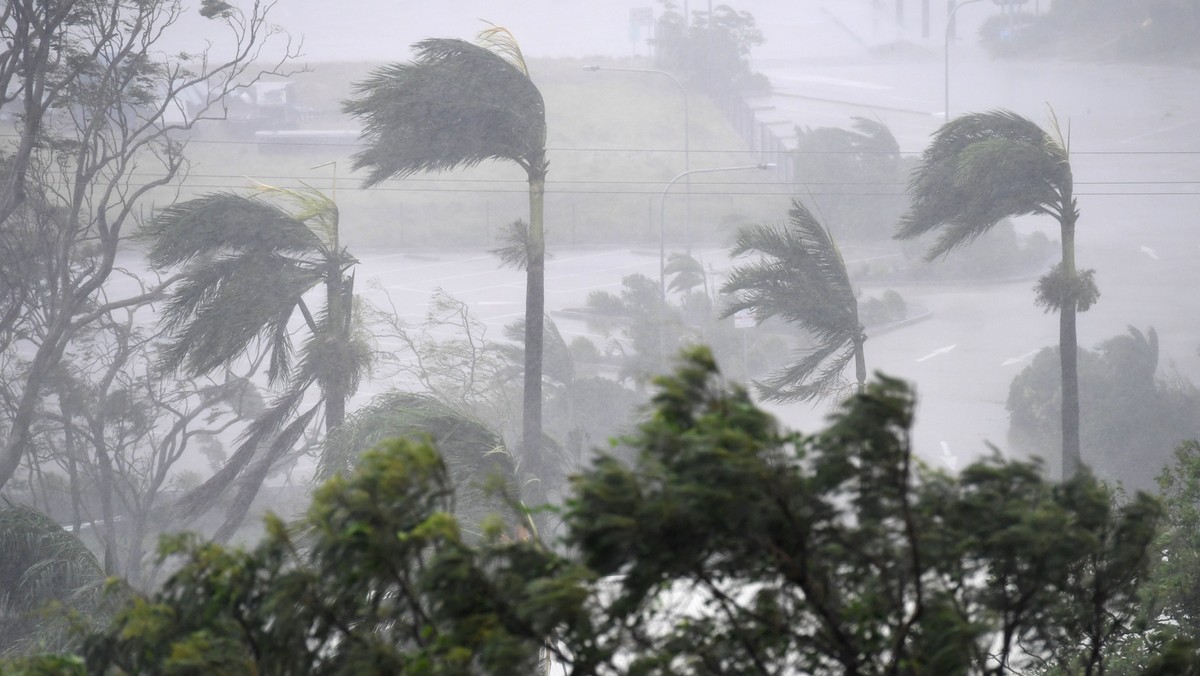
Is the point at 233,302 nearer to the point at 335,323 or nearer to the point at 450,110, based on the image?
the point at 335,323

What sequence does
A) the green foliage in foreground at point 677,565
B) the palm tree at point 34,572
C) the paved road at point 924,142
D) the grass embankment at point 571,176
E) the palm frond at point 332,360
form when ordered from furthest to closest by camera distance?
the grass embankment at point 571,176 < the paved road at point 924,142 < the palm frond at point 332,360 < the palm tree at point 34,572 < the green foliage in foreground at point 677,565

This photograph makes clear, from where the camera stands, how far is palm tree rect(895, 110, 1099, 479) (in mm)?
12664

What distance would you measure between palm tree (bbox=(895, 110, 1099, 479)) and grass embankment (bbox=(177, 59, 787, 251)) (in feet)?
41.3

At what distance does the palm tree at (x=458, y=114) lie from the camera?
1264cm

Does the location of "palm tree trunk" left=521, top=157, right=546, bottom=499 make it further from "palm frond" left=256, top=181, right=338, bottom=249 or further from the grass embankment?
the grass embankment

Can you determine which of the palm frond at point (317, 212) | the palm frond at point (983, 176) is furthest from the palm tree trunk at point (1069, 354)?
the palm frond at point (317, 212)

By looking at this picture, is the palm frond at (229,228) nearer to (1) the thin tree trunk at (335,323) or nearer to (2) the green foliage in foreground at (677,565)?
(1) the thin tree trunk at (335,323)

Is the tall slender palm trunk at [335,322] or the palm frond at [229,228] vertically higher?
the palm frond at [229,228]

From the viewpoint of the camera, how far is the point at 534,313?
13.3 meters

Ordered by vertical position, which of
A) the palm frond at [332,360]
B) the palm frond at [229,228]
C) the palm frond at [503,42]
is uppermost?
the palm frond at [503,42]

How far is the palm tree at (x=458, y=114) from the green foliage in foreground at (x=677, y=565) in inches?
382

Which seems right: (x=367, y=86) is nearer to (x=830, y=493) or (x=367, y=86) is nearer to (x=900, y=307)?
(x=830, y=493)

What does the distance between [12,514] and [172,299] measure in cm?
454

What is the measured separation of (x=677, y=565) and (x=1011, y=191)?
1121 centimetres
